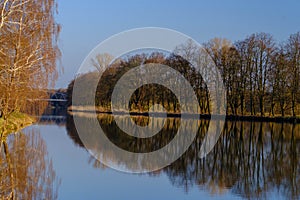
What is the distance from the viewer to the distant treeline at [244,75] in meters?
38.7

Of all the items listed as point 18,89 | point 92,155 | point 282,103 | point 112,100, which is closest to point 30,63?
point 18,89

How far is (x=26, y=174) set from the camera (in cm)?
930

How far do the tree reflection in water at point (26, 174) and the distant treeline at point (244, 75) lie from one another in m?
29.6

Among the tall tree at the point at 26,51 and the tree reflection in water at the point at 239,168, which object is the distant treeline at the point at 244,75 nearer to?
the tree reflection in water at the point at 239,168

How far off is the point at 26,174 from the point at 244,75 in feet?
116

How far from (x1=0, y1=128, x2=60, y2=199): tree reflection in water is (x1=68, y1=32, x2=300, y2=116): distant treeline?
29574mm

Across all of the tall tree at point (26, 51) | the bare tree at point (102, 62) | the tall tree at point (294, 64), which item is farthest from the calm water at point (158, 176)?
the bare tree at point (102, 62)

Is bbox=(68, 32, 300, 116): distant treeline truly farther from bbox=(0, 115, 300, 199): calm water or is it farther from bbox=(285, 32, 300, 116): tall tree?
bbox=(0, 115, 300, 199): calm water

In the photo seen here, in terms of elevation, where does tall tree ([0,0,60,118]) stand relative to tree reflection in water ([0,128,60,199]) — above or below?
above

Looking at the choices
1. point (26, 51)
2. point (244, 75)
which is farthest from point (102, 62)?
point (26, 51)

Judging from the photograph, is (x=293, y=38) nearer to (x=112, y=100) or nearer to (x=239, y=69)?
(x=239, y=69)

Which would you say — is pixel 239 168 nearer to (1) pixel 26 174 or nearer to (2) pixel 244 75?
(1) pixel 26 174

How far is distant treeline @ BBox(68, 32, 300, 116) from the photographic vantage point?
3872cm

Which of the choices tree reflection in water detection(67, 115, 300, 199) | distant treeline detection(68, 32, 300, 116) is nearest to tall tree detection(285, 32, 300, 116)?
distant treeline detection(68, 32, 300, 116)
